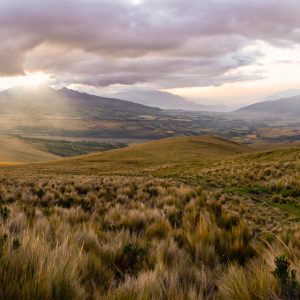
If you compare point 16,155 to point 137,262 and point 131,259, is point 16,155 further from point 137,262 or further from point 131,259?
point 137,262

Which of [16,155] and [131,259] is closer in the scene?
[131,259]

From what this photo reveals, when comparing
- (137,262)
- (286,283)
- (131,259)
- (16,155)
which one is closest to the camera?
(286,283)

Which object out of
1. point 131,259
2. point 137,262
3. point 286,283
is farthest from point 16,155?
point 286,283

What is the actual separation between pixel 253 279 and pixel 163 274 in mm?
924

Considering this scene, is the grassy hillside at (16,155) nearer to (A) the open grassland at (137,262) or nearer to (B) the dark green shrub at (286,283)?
(A) the open grassland at (137,262)

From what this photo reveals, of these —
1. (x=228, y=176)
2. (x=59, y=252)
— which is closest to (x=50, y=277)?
(x=59, y=252)

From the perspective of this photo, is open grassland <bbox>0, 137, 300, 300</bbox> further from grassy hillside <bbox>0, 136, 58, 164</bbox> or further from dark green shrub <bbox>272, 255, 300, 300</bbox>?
grassy hillside <bbox>0, 136, 58, 164</bbox>

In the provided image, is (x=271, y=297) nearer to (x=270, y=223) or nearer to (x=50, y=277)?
A: (x=50, y=277)

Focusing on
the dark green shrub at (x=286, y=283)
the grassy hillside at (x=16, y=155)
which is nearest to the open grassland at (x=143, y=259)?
the dark green shrub at (x=286, y=283)

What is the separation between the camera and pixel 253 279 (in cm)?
315

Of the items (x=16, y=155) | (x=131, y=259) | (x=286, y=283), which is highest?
(x=286, y=283)

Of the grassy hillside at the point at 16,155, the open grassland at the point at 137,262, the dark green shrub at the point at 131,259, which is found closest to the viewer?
the open grassland at the point at 137,262

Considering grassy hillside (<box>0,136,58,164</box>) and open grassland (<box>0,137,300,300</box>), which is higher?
open grassland (<box>0,137,300,300</box>)

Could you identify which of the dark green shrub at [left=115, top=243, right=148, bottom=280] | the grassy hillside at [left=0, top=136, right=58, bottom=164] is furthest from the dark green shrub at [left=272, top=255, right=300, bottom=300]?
the grassy hillside at [left=0, top=136, right=58, bottom=164]
